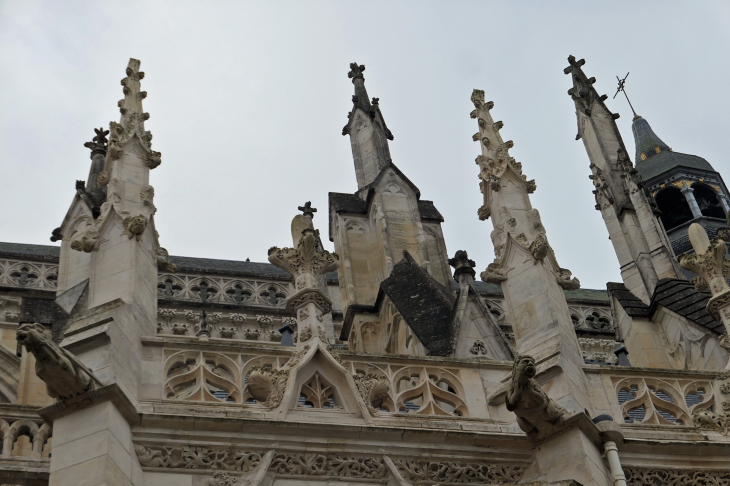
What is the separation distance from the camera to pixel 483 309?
1178 centimetres

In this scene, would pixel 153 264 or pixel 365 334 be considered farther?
pixel 365 334

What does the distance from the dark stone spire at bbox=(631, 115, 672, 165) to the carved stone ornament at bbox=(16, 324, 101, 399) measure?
29819 millimetres

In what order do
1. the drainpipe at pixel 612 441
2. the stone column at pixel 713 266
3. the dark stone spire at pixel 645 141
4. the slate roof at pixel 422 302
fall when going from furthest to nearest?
1. the dark stone spire at pixel 645 141
2. the slate roof at pixel 422 302
3. the stone column at pixel 713 266
4. the drainpipe at pixel 612 441

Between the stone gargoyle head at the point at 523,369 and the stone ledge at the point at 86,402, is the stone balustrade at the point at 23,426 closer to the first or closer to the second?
the stone ledge at the point at 86,402

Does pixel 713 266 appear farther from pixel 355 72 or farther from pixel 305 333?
pixel 355 72

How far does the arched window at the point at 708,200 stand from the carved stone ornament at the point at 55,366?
27601 mm

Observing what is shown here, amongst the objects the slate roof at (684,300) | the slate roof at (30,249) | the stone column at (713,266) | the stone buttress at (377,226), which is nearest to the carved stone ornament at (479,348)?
the stone column at (713,266)

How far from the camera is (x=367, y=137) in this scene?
685 inches

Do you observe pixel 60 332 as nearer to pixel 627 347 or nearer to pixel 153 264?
pixel 153 264

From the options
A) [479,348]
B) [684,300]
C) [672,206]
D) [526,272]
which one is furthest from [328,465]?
[672,206]

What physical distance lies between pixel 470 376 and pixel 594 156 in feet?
35.7

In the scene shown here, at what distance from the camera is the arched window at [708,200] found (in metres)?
32.7

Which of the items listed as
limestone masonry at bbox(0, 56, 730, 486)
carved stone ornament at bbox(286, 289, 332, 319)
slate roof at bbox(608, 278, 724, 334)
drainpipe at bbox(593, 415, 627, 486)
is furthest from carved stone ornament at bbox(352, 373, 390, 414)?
slate roof at bbox(608, 278, 724, 334)

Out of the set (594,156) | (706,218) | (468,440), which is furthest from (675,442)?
(706,218)
